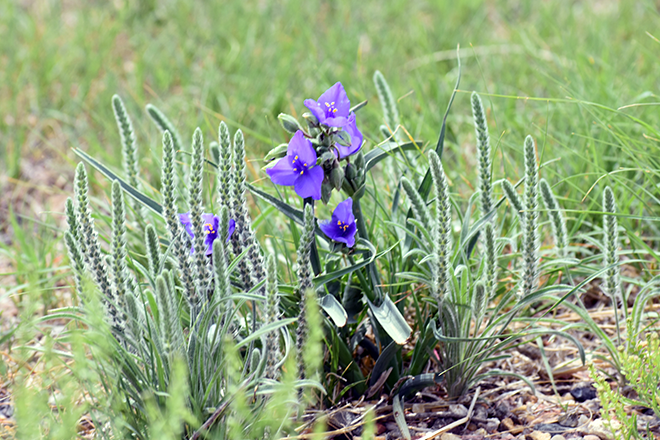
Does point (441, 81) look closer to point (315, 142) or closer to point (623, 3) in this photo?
point (623, 3)

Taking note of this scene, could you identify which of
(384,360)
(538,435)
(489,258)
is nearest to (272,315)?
(384,360)

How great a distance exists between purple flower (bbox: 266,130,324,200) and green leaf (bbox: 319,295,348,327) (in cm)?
27

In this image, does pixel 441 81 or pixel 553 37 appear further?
pixel 553 37

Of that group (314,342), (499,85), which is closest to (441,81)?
(499,85)

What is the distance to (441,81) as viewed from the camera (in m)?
3.40

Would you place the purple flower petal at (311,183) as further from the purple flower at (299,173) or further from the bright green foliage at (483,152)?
the bright green foliage at (483,152)

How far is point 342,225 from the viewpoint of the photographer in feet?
4.69

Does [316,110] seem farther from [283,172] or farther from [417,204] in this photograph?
[417,204]

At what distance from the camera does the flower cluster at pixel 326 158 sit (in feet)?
4.41

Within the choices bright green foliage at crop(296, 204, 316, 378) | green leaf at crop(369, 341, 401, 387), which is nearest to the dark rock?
green leaf at crop(369, 341, 401, 387)

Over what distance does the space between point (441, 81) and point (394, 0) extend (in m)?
1.53

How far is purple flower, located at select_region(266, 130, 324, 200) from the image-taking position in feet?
4.40

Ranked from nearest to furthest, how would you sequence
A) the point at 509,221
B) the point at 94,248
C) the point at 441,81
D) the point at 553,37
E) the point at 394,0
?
the point at 94,248
the point at 509,221
the point at 441,81
the point at 553,37
the point at 394,0

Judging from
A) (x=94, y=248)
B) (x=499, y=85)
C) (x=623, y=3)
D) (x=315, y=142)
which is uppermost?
(x=623, y=3)
